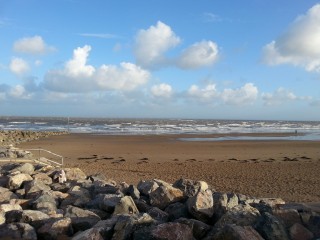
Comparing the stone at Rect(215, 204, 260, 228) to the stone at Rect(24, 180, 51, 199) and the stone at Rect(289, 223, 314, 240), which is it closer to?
the stone at Rect(289, 223, 314, 240)

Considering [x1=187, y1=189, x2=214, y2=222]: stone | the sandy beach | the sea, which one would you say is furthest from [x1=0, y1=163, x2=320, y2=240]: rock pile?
the sea

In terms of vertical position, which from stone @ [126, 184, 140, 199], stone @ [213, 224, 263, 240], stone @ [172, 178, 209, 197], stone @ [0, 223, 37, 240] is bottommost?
stone @ [0, 223, 37, 240]

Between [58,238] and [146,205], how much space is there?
207 cm

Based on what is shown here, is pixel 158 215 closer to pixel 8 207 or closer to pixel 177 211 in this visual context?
pixel 177 211

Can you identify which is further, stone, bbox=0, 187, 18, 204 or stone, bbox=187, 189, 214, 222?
stone, bbox=0, 187, 18, 204

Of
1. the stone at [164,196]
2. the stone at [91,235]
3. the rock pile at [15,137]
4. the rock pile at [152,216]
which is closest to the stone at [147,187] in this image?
the rock pile at [152,216]

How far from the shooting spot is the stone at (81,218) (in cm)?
630

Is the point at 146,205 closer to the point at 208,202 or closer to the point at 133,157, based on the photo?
the point at 208,202

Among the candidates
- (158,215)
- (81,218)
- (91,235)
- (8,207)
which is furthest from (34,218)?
(158,215)

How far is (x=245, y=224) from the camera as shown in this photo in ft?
18.6

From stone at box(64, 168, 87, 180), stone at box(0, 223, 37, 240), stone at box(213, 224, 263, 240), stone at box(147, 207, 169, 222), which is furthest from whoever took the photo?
stone at box(64, 168, 87, 180)

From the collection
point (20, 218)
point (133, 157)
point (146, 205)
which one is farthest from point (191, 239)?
point (133, 157)

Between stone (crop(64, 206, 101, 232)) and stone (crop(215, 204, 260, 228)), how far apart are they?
82.1 inches

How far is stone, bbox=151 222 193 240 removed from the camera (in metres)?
5.21
